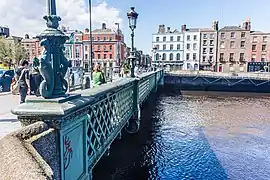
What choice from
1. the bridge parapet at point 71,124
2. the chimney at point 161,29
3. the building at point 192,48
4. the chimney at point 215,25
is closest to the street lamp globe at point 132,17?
the bridge parapet at point 71,124

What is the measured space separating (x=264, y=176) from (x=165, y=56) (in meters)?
66.9

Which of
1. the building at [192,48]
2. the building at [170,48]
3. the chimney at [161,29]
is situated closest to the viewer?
the building at [192,48]

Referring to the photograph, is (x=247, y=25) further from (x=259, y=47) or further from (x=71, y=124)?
(x=71, y=124)

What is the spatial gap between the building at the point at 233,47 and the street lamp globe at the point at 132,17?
2289 inches

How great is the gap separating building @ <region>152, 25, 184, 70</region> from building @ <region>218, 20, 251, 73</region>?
11607mm

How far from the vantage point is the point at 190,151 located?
10.8 m

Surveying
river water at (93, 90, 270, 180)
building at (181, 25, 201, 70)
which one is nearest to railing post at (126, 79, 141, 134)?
river water at (93, 90, 270, 180)

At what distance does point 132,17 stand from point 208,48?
5968 cm

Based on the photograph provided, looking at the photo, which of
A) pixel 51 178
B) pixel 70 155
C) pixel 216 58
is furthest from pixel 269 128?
pixel 216 58

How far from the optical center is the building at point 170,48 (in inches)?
2832

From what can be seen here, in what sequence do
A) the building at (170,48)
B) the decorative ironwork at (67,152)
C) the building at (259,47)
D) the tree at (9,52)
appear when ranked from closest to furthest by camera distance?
the decorative ironwork at (67,152), the tree at (9,52), the building at (259,47), the building at (170,48)

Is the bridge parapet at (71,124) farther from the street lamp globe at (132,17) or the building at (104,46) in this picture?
the building at (104,46)

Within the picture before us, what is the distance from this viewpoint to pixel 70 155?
11.8ft

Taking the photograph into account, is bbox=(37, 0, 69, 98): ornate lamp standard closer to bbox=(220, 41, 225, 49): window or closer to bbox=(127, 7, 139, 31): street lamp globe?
bbox=(127, 7, 139, 31): street lamp globe
